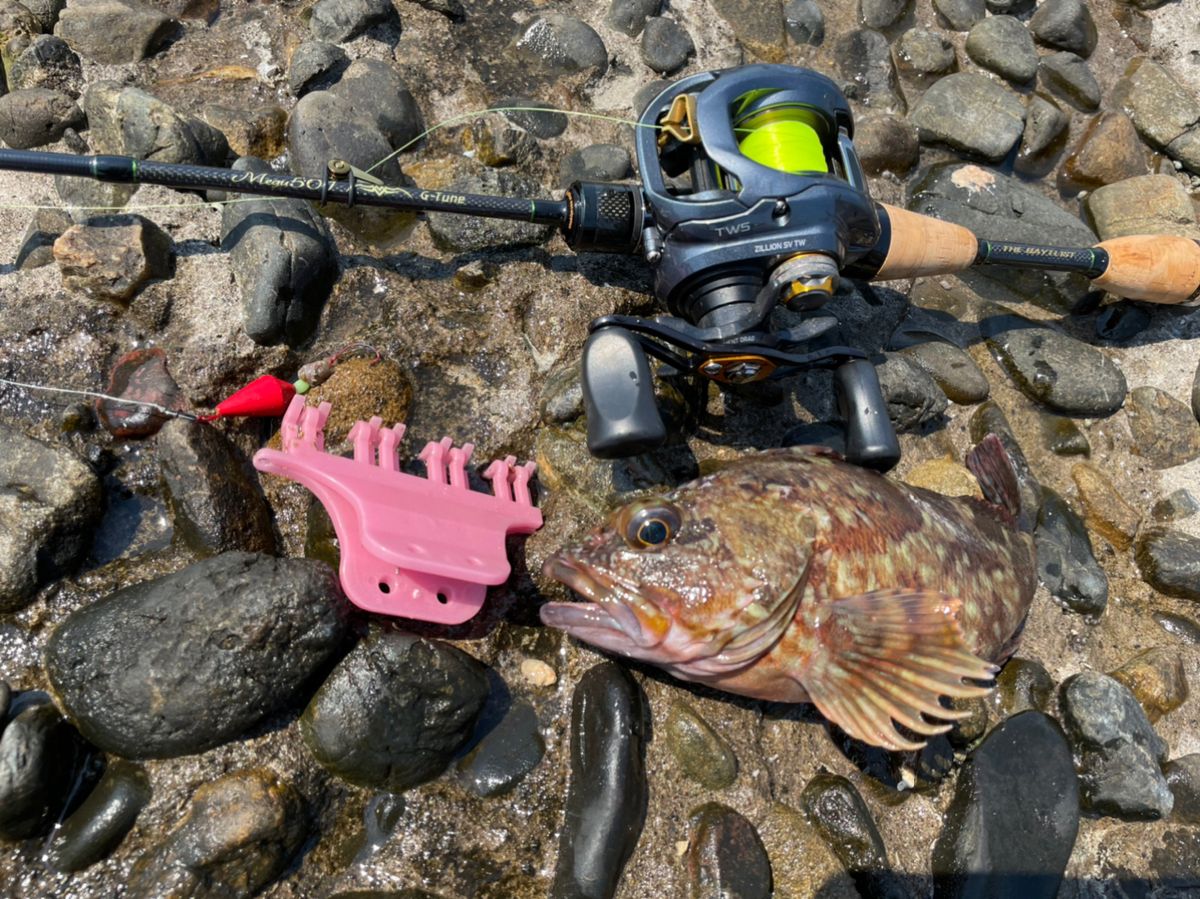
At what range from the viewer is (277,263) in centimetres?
396

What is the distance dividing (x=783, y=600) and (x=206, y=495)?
2415 millimetres

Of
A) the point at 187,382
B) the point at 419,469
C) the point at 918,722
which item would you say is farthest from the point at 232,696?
the point at 918,722

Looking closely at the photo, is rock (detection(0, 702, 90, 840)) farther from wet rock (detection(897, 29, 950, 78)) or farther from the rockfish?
wet rock (detection(897, 29, 950, 78))

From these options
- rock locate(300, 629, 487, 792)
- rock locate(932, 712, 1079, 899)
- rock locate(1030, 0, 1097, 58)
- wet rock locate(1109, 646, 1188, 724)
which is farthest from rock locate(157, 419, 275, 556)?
rock locate(1030, 0, 1097, 58)

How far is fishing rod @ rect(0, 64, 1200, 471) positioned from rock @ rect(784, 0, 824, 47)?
2.11 metres

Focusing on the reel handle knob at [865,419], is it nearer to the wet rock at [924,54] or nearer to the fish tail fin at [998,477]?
the fish tail fin at [998,477]

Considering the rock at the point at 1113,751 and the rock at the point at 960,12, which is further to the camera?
the rock at the point at 960,12

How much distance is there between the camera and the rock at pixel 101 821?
3043 mm

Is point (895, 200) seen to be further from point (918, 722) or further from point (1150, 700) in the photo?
point (918, 722)

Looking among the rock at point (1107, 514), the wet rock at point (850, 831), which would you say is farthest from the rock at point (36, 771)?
the rock at point (1107, 514)

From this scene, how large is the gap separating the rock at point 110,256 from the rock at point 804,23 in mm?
4267

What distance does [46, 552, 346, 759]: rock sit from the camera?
10.1 ft

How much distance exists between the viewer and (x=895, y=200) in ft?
17.6

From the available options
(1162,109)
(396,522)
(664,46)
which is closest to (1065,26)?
(1162,109)
